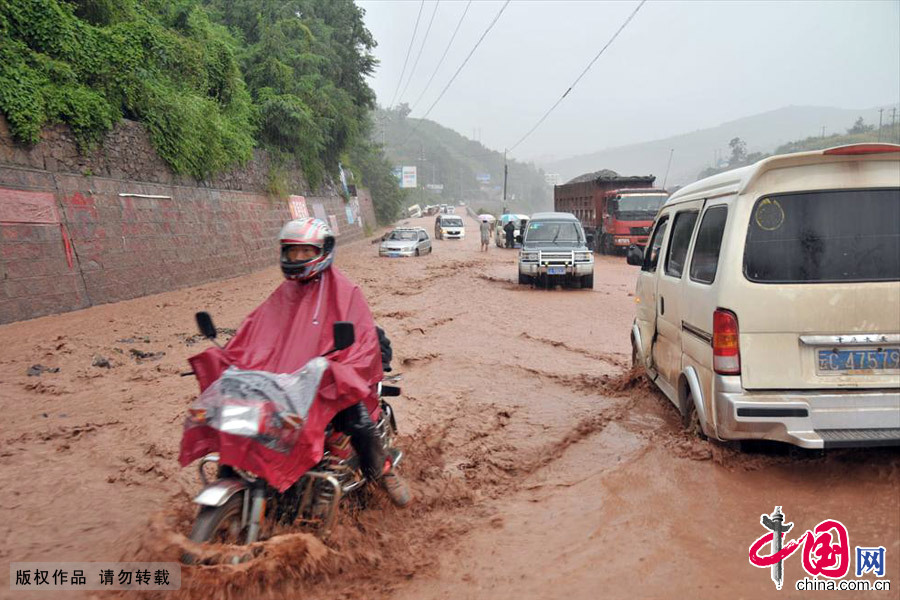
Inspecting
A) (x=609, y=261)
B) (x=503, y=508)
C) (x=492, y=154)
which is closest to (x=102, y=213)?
(x=503, y=508)

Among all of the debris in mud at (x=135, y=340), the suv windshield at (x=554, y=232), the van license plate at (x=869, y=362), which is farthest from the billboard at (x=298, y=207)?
the van license plate at (x=869, y=362)

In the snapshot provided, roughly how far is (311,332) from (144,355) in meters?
6.42

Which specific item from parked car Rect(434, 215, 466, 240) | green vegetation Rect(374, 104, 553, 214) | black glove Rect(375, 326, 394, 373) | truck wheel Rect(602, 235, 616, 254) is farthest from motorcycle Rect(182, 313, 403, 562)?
green vegetation Rect(374, 104, 553, 214)

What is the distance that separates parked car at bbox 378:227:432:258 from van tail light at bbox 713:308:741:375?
75.5 ft

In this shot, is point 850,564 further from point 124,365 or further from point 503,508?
point 124,365

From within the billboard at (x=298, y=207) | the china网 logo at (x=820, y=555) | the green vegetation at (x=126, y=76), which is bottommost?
the china网 logo at (x=820, y=555)

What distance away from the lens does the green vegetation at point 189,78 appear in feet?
39.4

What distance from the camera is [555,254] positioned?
1622 cm

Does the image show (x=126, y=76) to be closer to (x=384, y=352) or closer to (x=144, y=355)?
(x=144, y=355)

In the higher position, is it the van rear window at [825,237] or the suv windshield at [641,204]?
the suv windshield at [641,204]

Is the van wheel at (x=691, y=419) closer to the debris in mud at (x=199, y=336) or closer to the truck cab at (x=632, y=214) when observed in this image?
the debris in mud at (x=199, y=336)

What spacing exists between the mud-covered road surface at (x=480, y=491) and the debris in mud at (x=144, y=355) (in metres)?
0.08

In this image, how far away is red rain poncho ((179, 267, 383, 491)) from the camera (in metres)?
3.05

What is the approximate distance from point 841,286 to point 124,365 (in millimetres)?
8095
